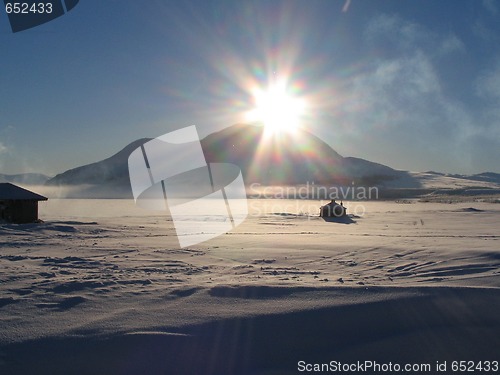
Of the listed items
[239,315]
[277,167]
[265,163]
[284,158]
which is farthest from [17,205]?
[284,158]

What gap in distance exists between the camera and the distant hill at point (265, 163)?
133m

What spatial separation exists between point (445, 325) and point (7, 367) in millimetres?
4935

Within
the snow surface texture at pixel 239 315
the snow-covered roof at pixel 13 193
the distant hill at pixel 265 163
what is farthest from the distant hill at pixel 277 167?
the snow surface texture at pixel 239 315

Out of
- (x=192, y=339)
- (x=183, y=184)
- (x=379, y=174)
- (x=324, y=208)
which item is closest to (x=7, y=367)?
(x=192, y=339)

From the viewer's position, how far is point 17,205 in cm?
2162

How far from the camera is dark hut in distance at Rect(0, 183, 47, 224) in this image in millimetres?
21469

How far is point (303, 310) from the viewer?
5.96 m

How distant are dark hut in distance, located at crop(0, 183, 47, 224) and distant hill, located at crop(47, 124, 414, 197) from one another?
9884cm

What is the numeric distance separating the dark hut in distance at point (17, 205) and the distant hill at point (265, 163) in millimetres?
98844

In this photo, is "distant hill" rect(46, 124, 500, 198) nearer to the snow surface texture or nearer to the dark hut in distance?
the dark hut in distance

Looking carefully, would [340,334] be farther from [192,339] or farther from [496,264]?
[496,264]

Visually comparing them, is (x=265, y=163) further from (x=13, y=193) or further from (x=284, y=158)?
(x=13, y=193)

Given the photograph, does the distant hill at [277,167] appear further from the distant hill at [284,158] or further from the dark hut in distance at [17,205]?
the dark hut in distance at [17,205]

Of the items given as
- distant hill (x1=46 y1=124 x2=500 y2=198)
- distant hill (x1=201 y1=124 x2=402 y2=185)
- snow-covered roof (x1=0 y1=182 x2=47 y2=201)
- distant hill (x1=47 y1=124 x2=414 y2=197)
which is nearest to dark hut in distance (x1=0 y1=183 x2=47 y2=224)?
snow-covered roof (x1=0 y1=182 x2=47 y2=201)
